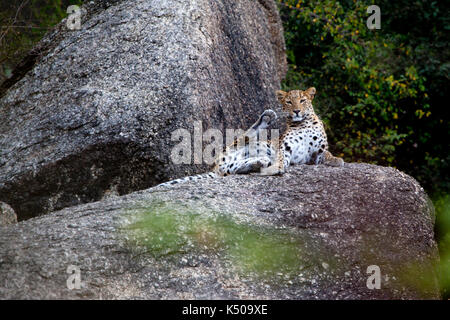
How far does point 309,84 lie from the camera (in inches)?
571

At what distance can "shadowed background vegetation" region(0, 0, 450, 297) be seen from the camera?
1377 cm

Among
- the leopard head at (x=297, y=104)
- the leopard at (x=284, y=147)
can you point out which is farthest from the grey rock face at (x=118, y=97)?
the leopard head at (x=297, y=104)

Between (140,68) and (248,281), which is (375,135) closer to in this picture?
(140,68)

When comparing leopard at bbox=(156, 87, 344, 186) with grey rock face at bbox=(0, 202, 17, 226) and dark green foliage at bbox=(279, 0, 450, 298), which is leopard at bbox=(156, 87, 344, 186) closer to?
grey rock face at bbox=(0, 202, 17, 226)

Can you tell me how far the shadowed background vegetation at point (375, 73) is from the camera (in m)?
13.8

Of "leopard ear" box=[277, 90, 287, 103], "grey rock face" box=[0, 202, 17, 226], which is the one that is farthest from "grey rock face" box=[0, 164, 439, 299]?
"leopard ear" box=[277, 90, 287, 103]

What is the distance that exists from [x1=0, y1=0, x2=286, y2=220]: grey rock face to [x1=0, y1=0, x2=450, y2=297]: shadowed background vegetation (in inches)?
134

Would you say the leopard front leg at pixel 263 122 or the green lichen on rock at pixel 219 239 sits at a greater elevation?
the leopard front leg at pixel 263 122

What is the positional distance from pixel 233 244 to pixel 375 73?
808cm

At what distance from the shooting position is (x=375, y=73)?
13.5m

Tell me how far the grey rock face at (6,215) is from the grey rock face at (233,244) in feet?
2.39

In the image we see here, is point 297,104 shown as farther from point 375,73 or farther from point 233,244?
point 375,73

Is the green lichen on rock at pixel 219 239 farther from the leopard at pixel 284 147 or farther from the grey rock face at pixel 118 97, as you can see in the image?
the grey rock face at pixel 118 97
